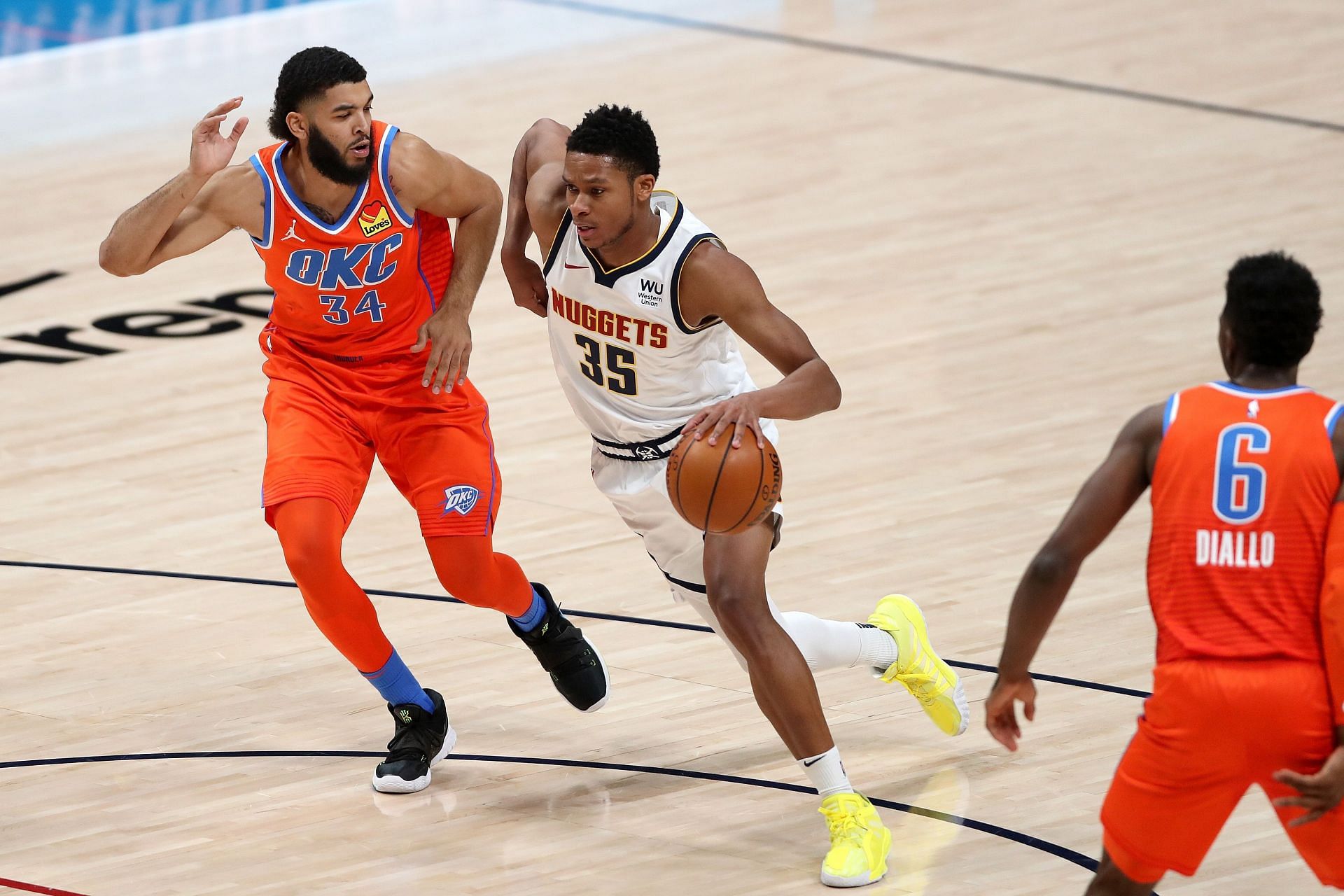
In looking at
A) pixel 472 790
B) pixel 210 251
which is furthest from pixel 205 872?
pixel 210 251

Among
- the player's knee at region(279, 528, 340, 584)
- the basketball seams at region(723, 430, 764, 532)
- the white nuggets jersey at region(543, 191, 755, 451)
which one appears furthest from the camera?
the player's knee at region(279, 528, 340, 584)

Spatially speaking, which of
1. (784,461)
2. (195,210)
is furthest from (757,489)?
(784,461)

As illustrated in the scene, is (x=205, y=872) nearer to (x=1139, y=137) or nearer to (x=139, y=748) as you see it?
(x=139, y=748)

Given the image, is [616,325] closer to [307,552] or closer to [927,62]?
[307,552]

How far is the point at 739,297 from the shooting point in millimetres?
4918

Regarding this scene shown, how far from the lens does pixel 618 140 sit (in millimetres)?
4961

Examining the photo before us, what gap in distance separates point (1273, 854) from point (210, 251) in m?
7.99

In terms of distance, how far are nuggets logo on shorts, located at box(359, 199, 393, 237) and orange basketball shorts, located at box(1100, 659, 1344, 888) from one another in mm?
2615

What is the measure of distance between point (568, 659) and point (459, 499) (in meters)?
0.61

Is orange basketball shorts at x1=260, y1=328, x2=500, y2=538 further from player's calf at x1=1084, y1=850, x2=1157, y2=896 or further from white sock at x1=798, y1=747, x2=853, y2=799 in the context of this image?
player's calf at x1=1084, y1=850, x2=1157, y2=896

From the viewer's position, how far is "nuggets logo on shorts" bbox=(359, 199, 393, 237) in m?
5.45

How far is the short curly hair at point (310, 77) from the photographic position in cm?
530

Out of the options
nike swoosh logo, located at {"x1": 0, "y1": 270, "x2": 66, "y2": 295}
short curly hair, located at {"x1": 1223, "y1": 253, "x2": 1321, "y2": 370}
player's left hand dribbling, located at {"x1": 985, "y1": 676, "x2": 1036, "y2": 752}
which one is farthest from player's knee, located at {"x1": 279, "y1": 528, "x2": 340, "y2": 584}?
nike swoosh logo, located at {"x1": 0, "y1": 270, "x2": 66, "y2": 295}

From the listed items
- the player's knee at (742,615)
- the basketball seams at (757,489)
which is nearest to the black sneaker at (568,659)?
the player's knee at (742,615)
